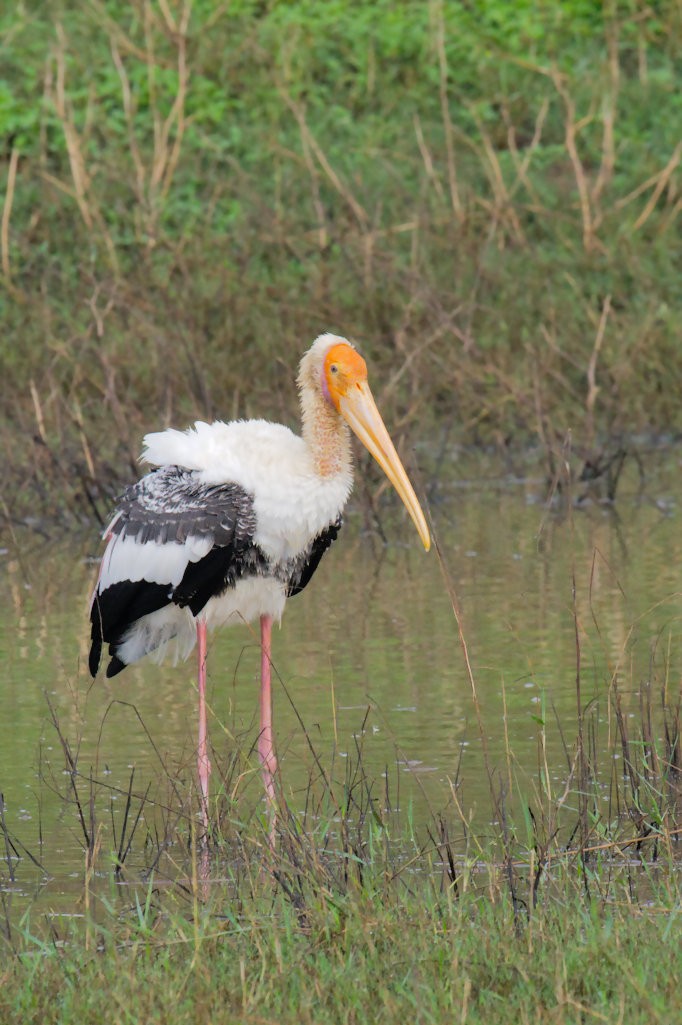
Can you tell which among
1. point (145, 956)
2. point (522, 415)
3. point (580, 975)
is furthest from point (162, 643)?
point (522, 415)

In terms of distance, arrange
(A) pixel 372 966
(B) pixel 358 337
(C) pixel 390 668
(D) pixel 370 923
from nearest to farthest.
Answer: (A) pixel 372 966 → (D) pixel 370 923 → (C) pixel 390 668 → (B) pixel 358 337

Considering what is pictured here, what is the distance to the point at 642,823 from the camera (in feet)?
14.5

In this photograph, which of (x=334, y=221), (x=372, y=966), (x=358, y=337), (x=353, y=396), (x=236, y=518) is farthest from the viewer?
(x=334, y=221)

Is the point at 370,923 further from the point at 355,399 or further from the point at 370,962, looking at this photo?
the point at 355,399

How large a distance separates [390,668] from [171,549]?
1269 millimetres

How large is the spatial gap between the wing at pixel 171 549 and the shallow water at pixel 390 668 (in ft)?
0.89

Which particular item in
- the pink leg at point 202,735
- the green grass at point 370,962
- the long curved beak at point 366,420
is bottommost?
the pink leg at point 202,735

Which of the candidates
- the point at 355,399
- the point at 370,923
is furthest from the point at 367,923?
the point at 355,399

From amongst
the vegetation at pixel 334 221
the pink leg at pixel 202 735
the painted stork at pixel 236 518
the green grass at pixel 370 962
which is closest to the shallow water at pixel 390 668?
the pink leg at pixel 202 735

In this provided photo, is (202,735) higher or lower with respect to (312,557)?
lower

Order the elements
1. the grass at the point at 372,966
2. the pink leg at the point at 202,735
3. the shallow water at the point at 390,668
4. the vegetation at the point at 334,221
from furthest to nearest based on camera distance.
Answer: the vegetation at the point at 334,221, the shallow water at the point at 390,668, the pink leg at the point at 202,735, the grass at the point at 372,966

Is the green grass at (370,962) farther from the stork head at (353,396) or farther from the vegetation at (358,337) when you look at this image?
the stork head at (353,396)

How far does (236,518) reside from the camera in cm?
550

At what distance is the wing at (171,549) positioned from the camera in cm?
552
